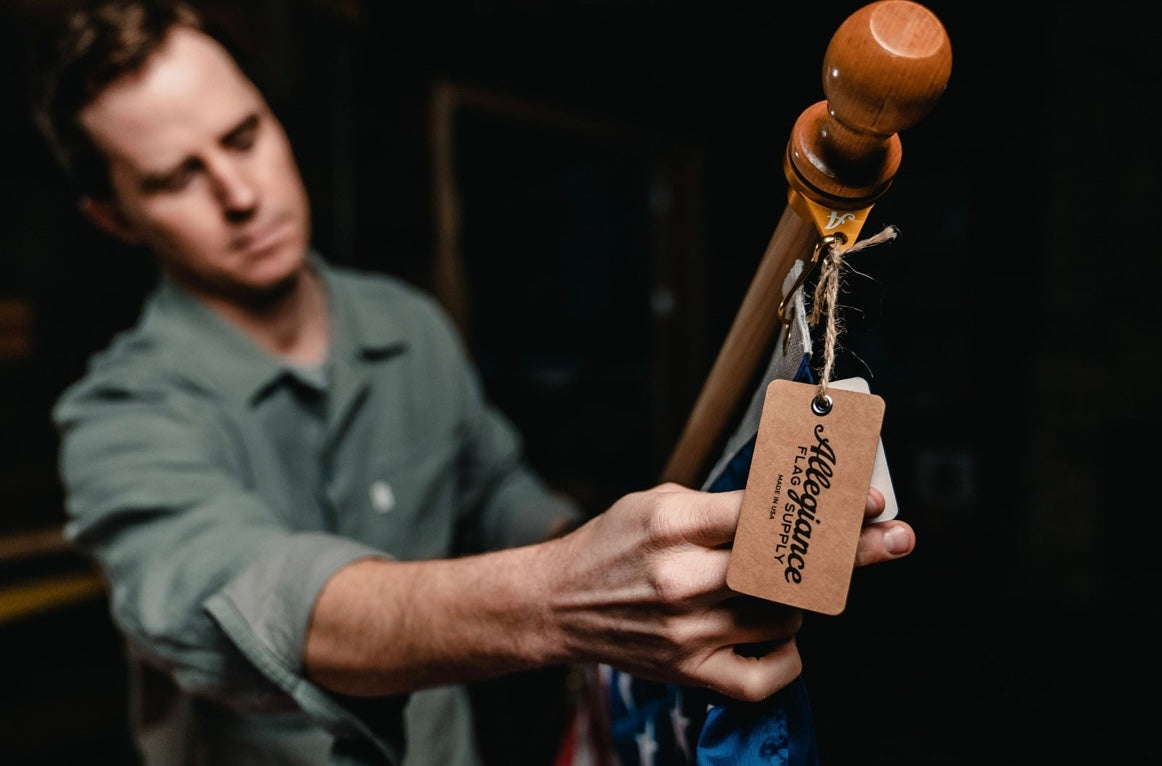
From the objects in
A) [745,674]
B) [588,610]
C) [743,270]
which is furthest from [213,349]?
[743,270]

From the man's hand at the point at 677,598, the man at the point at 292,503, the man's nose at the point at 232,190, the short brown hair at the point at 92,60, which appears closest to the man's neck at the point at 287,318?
the man at the point at 292,503

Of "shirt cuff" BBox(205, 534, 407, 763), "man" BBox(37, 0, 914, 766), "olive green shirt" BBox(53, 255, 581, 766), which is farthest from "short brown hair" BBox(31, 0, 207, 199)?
"shirt cuff" BBox(205, 534, 407, 763)

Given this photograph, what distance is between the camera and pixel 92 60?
0.99 m

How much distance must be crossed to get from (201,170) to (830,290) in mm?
947

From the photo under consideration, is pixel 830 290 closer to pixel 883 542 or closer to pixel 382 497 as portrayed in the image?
pixel 883 542

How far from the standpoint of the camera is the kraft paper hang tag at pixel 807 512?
46 cm

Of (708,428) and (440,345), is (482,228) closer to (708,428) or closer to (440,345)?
(440,345)

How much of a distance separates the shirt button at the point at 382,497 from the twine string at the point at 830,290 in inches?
35.6

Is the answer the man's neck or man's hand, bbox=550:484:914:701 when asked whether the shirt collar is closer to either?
the man's neck

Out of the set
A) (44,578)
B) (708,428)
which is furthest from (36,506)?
(708,428)

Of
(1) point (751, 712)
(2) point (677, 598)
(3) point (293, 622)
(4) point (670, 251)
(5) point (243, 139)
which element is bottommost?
(4) point (670, 251)

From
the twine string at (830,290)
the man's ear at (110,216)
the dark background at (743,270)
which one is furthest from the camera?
the dark background at (743,270)

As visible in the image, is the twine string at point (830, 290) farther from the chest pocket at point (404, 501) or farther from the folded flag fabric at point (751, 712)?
the chest pocket at point (404, 501)

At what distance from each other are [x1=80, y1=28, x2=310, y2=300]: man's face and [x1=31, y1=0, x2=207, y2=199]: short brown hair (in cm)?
2
